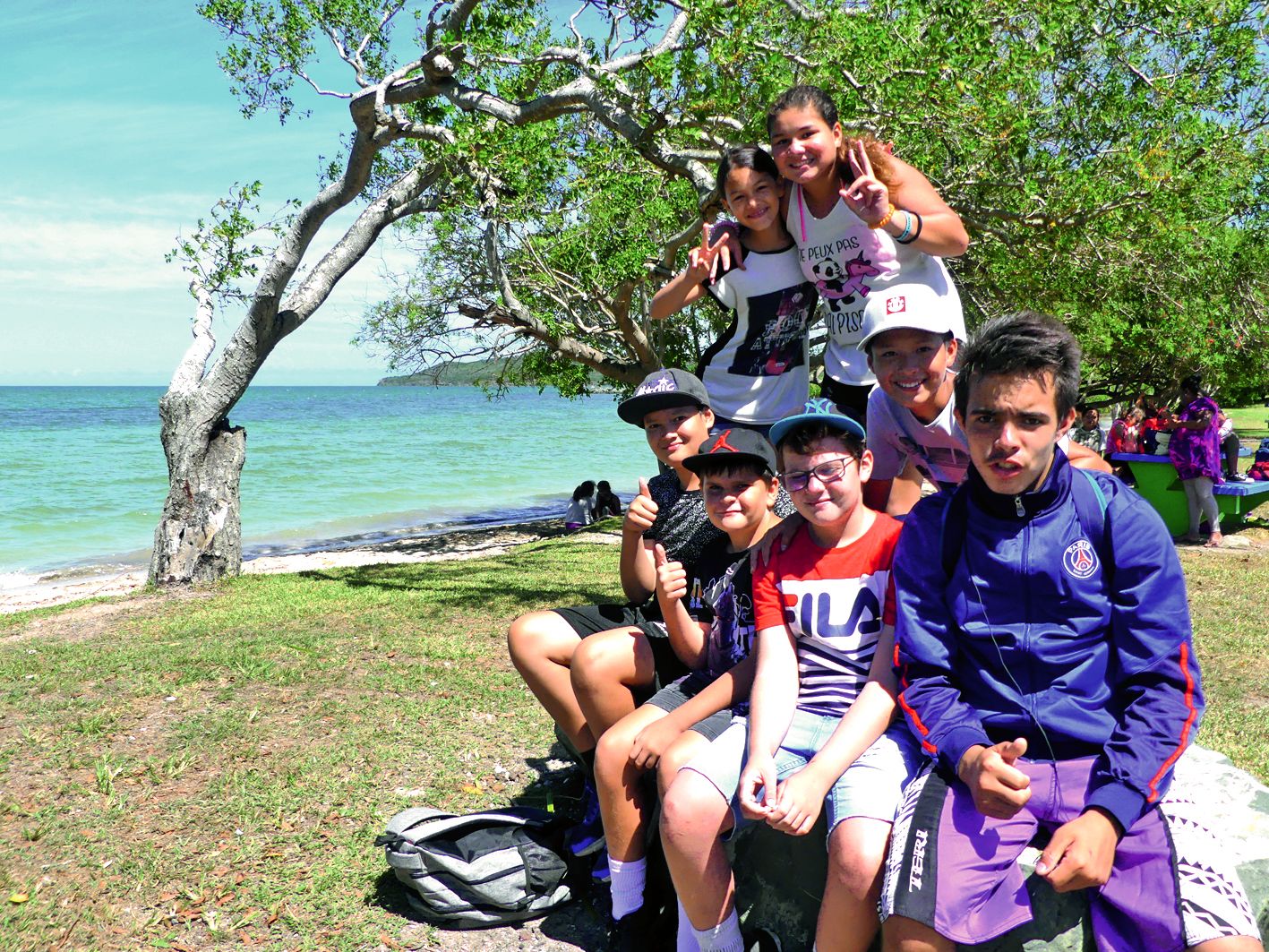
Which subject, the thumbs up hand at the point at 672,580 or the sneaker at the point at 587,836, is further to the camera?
the sneaker at the point at 587,836

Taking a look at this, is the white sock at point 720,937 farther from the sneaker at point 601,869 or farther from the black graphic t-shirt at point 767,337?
the black graphic t-shirt at point 767,337

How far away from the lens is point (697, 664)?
10.5ft

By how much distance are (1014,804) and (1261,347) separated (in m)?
19.6

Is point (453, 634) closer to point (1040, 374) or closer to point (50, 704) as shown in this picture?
point (50, 704)

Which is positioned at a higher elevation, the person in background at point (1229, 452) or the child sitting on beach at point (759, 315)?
the child sitting on beach at point (759, 315)

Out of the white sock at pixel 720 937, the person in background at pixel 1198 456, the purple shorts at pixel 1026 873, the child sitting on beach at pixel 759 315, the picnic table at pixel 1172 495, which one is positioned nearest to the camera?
the purple shorts at pixel 1026 873

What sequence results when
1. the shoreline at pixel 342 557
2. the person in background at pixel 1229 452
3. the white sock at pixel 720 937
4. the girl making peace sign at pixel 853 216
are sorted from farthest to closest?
the shoreline at pixel 342 557 → the person in background at pixel 1229 452 → the girl making peace sign at pixel 853 216 → the white sock at pixel 720 937

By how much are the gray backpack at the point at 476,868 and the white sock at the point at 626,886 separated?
48cm

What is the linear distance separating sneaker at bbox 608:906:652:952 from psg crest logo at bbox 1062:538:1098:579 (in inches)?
63.9

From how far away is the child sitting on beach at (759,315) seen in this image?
370 centimetres

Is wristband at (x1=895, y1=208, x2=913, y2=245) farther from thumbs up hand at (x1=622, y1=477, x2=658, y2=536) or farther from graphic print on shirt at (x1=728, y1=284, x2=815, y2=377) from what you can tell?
thumbs up hand at (x1=622, y1=477, x2=658, y2=536)

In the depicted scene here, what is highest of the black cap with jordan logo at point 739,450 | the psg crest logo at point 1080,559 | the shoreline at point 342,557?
the black cap with jordan logo at point 739,450

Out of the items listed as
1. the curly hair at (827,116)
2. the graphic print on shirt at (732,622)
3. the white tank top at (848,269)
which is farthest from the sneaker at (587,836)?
the curly hair at (827,116)

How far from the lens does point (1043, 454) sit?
2.35 metres
